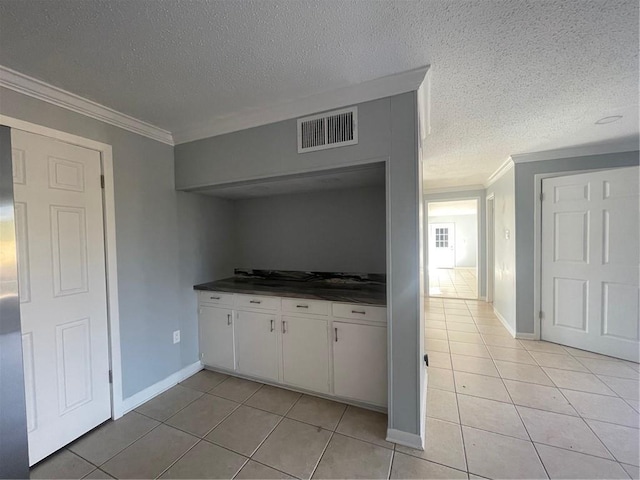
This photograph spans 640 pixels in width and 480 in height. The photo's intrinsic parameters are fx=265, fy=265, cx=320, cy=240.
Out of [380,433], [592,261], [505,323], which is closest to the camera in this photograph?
[380,433]

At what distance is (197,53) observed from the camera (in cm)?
139

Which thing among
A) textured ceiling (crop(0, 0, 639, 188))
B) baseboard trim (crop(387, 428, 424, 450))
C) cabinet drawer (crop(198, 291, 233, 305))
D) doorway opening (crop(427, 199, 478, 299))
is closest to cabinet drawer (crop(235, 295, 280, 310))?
cabinet drawer (crop(198, 291, 233, 305))

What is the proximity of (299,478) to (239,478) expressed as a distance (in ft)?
1.09

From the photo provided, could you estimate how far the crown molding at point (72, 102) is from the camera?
1.49 m

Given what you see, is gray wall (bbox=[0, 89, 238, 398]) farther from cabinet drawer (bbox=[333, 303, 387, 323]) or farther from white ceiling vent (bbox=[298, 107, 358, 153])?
Result: cabinet drawer (bbox=[333, 303, 387, 323])

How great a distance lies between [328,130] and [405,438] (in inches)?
82.8

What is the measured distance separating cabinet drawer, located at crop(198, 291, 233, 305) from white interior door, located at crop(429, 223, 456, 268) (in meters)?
9.29

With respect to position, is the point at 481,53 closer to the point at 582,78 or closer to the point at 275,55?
the point at 582,78

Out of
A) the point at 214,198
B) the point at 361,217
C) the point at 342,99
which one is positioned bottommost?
the point at 361,217

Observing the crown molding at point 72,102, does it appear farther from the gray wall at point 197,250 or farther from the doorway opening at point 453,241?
the doorway opening at point 453,241

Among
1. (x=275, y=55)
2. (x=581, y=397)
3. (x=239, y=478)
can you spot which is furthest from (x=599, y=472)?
(x=275, y=55)

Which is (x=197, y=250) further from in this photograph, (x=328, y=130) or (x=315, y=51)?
(x=315, y=51)

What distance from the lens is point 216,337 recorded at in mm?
2604

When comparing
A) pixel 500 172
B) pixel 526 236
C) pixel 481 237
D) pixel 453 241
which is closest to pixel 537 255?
pixel 526 236
